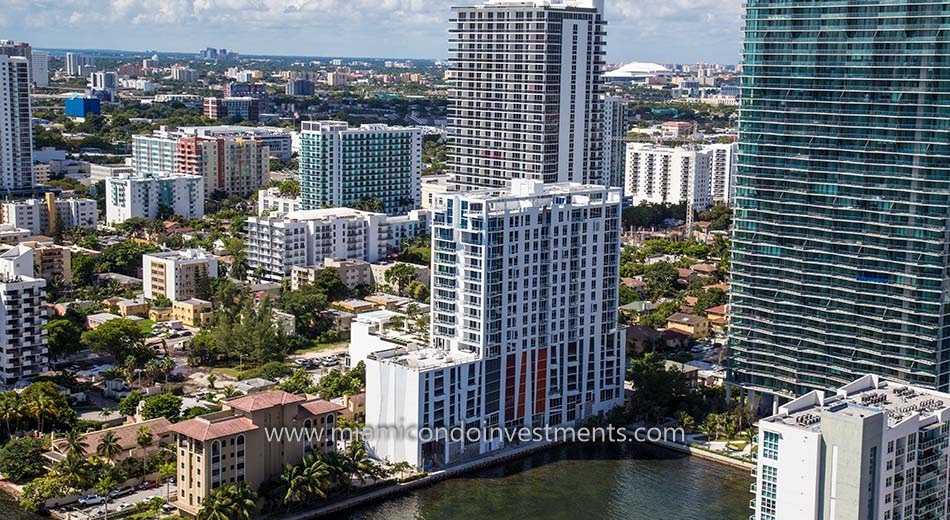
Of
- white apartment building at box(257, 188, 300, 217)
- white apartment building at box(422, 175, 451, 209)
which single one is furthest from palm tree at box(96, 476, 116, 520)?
white apartment building at box(422, 175, 451, 209)

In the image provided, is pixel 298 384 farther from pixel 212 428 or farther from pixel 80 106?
pixel 80 106

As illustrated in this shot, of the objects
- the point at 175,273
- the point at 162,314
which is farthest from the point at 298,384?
the point at 175,273

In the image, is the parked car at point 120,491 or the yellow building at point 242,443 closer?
the yellow building at point 242,443

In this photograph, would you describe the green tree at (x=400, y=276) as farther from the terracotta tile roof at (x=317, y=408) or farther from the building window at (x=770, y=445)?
the building window at (x=770, y=445)

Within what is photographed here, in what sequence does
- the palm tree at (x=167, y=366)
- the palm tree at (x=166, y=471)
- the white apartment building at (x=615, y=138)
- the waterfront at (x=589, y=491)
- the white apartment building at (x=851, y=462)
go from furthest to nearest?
1. the white apartment building at (x=615, y=138)
2. the palm tree at (x=167, y=366)
3. the palm tree at (x=166, y=471)
4. the waterfront at (x=589, y=491)
5. the white apartment building at (x=851, y=462)

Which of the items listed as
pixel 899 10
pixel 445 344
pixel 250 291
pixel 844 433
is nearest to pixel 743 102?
pixel 899 10

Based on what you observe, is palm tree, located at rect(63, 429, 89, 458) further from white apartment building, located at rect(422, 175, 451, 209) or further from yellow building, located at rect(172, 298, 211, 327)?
white apartment building, located at rect(422, 175, 451, 209)

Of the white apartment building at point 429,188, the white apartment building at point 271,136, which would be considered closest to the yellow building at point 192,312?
the white apartment building at point 429,188
